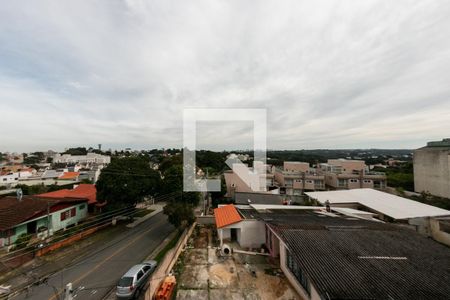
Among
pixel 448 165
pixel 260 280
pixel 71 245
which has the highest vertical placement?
pixel 448 165

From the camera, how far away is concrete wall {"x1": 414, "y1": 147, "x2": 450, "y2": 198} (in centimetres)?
2338

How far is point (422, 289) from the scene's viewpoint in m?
4.95

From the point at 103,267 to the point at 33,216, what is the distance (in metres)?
7.32

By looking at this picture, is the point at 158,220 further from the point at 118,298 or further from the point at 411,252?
the point at 411,252

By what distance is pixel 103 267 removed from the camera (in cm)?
1138

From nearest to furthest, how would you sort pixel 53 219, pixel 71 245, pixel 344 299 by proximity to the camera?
pixel 344 299 → pixel 71 245 → pixel 53 219

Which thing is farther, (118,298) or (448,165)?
(448,165)

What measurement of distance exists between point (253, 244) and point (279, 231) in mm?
3301

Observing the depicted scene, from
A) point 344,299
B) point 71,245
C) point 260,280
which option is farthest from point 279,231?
point 71,245

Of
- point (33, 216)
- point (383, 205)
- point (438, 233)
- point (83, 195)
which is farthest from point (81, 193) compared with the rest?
point (438, 233)

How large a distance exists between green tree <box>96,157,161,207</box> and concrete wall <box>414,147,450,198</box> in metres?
31.3

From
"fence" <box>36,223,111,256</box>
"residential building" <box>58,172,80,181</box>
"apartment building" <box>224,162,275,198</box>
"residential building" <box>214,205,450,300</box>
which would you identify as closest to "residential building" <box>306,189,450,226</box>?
"residential building" <box>214,205,450,300</box>

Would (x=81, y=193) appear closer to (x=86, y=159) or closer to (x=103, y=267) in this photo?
(x=103, y=267)

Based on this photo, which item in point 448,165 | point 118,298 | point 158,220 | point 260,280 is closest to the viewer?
point 260,280
